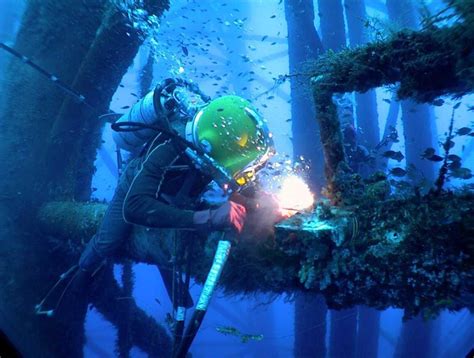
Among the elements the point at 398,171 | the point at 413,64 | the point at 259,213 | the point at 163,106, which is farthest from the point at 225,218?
the point at 398,171

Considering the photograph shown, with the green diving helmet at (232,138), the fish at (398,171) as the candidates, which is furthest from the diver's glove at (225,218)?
the fish at (398,171)

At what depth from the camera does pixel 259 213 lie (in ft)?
9.56

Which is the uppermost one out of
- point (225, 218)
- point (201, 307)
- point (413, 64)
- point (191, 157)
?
point (413, 64)

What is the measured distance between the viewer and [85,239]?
5355 millimetres

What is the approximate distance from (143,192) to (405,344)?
1207cm

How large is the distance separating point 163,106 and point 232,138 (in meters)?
0.96

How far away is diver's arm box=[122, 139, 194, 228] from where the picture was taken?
2.92 meters

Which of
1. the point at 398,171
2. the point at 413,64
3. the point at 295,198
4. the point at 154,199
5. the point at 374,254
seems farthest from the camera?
the point at 398,171

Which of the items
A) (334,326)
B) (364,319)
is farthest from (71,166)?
(364,319)

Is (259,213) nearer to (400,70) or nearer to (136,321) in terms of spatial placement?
(400,70)

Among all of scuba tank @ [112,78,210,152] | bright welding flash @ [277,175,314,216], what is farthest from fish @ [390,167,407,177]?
scuba tank @ [112,78,210,152]

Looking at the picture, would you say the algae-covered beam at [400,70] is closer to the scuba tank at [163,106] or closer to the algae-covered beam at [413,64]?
the algae-covered beam at [413,64]

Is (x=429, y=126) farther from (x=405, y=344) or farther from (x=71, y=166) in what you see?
(x=71, y=166)

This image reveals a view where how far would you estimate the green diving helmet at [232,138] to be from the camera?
2.95 metres
